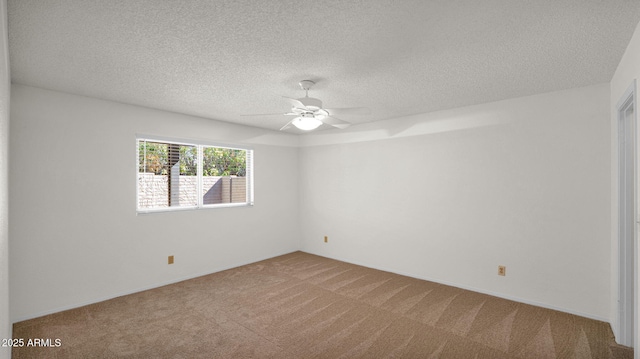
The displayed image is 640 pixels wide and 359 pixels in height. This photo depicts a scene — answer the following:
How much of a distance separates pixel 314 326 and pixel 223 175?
290 centimetres

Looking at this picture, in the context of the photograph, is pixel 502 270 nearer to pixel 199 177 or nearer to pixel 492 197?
pixel 492 197

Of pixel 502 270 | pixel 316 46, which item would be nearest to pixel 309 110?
pixel 316 46

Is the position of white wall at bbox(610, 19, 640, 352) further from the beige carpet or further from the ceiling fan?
the ceiling fan

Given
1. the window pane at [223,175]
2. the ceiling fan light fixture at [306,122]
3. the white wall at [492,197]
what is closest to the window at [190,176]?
the window pane at [223,175]

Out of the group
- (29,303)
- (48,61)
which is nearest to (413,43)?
(48,61)

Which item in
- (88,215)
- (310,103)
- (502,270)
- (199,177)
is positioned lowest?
(502,270)

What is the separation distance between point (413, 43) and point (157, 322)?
3.45 metres

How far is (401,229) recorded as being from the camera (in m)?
4.39

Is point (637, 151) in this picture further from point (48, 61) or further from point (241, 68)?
point (48, 61)

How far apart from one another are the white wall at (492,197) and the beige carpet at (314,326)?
347 millimetres

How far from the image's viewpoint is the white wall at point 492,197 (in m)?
2.98

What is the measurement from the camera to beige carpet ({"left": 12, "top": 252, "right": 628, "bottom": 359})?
2406 millimetres

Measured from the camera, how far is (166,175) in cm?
406

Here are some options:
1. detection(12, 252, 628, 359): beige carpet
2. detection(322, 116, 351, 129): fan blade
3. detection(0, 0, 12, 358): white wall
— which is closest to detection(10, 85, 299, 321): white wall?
detection(12, 252, 628, 359): beige carpet
